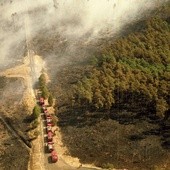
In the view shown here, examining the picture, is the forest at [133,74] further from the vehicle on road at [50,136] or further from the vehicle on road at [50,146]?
the vehicle on road at [50,146]

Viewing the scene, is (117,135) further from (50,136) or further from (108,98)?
(50,136)

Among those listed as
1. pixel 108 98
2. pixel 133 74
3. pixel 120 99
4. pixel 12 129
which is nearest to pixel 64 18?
pixel 133 74

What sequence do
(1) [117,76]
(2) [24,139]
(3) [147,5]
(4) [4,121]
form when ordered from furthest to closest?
(3) [147,5]
(1) [117,76]
(4) [4,121]
(2) [24,139]

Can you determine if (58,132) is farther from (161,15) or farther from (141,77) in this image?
(161,15)

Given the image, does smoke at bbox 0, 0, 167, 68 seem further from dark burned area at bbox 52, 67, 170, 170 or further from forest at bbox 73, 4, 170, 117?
dark burned area at bbox 52, 67, 170, 170

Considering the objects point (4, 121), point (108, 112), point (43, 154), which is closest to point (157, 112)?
point (108, 112)
